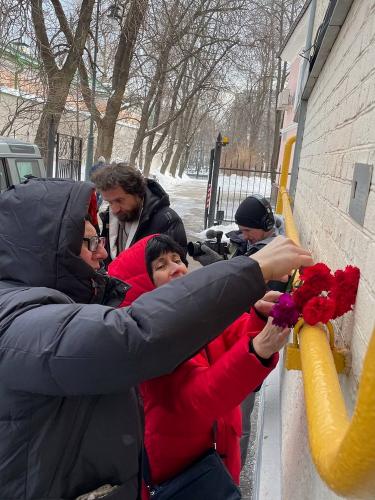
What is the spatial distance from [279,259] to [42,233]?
61 cm

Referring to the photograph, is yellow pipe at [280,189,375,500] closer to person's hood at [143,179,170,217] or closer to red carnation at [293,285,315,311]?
red carnation at [293,285,315,311]

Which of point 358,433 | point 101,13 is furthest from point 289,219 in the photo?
point 101,13

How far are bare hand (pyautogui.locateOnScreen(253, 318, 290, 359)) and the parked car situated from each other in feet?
16.5

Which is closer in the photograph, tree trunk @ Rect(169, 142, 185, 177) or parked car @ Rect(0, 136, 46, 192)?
parked car @ Rect(0, 136, 46, 192)

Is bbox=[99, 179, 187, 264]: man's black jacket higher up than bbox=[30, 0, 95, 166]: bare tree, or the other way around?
bbox=[30, 0, 95, 166]: bare tree

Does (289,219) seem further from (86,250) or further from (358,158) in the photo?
(86,250)

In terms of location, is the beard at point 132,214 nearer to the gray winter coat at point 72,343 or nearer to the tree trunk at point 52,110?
the gray winter coat at point 72,343

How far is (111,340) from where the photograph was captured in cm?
100

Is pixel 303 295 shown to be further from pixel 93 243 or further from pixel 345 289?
pixel 93 243

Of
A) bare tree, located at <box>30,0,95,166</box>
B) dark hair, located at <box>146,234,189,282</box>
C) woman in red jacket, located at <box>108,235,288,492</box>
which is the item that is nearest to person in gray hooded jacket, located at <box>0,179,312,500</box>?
woman in red jacket, located at <box>108,235,288,492</box>

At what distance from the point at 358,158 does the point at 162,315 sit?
2.51ft

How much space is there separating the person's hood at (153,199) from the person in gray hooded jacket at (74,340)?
6.10 feet

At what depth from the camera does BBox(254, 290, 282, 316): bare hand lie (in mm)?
1694

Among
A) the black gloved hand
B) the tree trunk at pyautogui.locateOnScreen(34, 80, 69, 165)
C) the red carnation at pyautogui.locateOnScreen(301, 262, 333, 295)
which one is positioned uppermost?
the tree trunk at pyautogui.locateOnScreen(34, 80, 69, 165)
